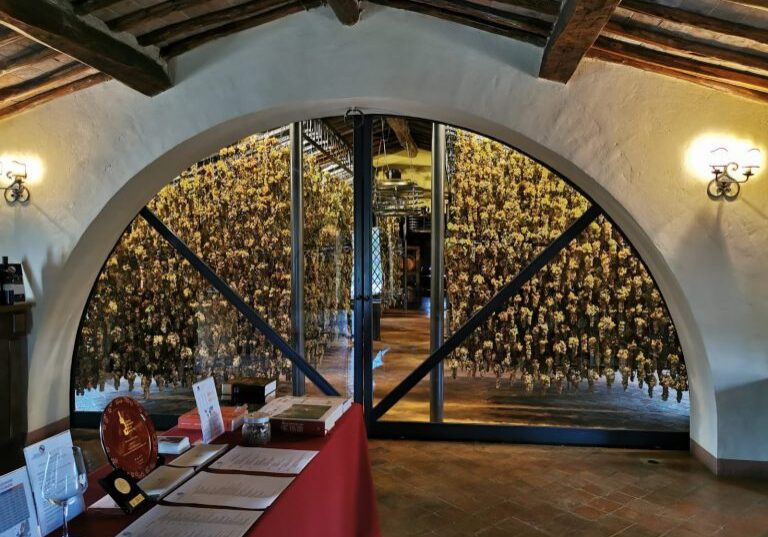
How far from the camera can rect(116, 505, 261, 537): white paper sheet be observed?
140cm

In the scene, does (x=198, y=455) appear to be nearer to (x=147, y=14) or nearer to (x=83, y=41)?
(x=83, y=41)

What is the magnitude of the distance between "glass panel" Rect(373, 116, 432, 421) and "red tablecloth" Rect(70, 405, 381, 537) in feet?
6.51

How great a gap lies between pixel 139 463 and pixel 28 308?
10.2 feet

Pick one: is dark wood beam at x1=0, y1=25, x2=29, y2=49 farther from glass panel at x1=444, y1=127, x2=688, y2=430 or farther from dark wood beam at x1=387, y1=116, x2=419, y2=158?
glass panel at x1=444, y1=127, x2=688, y2=430

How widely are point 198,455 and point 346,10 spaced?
288 centimetres

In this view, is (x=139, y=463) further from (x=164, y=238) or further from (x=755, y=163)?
(x=755, y=163)

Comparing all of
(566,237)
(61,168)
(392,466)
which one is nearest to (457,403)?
(392,466)

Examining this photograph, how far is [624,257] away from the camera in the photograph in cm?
427

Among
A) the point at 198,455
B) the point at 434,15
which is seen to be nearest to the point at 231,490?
the point at 198,455

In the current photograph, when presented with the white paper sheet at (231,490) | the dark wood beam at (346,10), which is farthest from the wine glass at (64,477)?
the dark wood beam at (346,10)

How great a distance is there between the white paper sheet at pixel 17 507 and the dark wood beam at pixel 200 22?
300 cm

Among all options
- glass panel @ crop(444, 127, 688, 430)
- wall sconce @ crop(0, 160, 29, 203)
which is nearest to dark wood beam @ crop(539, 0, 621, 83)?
glass panel @ crop(444, 127, 688, 430)

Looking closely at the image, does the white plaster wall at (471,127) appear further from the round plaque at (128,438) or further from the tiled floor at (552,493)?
Answer: the round plaque at (128,438)

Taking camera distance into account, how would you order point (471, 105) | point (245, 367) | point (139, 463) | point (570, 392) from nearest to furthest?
1. point (139, 463)
2. point (471, 105)
3. point (570, 392)
4. point (245, 367)
